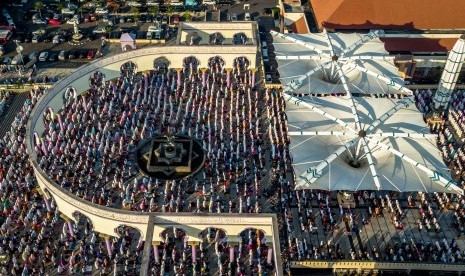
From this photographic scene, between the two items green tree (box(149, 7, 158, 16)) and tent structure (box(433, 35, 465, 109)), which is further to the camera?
Answer: green tree (box(149, 7, 158, 16))

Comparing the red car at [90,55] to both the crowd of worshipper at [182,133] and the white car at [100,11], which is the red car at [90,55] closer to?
the crowd of worshipper at [182,133]

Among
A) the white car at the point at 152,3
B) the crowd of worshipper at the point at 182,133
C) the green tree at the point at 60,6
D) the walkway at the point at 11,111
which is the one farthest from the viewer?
the white car at the point at 152,3

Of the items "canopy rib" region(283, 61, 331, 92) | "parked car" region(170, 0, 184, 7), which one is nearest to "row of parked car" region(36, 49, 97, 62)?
"parked car" region(170, 0, 184, 7)

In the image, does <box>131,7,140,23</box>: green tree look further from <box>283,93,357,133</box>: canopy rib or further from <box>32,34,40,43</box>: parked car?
<box>283,93,357,133</box>: canopy rib

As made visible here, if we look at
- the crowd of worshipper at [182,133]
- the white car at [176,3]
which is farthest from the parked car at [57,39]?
the white car at [176,3]

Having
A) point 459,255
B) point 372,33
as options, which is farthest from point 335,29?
point 459,255
